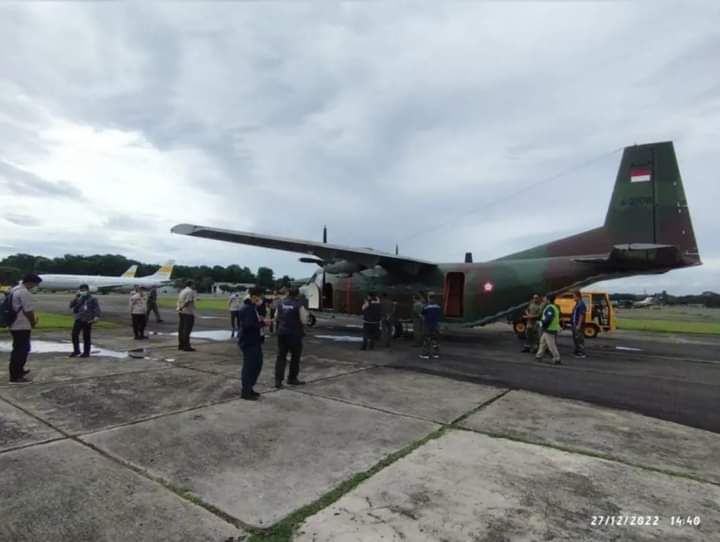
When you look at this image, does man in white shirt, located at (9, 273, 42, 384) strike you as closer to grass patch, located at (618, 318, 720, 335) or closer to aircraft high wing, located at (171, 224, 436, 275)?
aircraft high wing, located at (171, 224, 436, 275)

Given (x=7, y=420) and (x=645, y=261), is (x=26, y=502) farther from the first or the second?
(x=645, y=261)

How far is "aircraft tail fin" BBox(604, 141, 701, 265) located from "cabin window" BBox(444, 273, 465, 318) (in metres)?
4.88

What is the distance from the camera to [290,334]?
7.62 m

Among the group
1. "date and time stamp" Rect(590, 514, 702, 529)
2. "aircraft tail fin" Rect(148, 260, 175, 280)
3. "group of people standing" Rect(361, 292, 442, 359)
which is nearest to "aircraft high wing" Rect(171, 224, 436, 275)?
"group of people standing" Rect(361, 292, 442, 359)

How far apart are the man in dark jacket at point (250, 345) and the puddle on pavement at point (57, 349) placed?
5.16 m

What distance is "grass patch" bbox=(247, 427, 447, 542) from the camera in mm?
2980

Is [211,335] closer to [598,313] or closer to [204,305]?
[598,313]

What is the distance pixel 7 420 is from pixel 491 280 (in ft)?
41.7

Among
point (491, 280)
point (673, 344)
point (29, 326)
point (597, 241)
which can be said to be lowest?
point (673, 344)

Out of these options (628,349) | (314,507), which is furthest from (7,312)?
(628,349)

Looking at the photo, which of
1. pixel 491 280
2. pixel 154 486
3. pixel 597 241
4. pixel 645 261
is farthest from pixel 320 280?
pixel 154 486

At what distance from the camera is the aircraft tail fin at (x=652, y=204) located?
38.8ft

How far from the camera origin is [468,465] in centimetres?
429

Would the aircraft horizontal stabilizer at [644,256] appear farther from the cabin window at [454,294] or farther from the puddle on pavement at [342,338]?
Answer: the puddle on pavement at [342,338]
